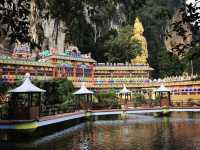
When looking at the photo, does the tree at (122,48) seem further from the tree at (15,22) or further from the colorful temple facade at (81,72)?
the tree at (15,22)

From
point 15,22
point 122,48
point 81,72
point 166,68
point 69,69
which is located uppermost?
point 122,48

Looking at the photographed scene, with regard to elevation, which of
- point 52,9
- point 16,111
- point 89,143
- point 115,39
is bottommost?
point 89,143

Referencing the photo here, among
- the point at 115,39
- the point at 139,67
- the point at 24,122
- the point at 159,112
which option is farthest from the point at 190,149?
the point at 115,39

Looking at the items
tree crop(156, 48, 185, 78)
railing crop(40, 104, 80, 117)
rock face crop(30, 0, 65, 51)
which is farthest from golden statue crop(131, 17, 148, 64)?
railing crop(40, 104, 80, 117)

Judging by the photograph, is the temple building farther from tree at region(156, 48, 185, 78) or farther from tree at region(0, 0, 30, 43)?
tree at region(0, 0, 30, 43)

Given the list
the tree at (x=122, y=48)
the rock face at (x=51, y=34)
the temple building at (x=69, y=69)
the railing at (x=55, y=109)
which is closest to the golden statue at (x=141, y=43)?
the tree at (x=122, y=48)

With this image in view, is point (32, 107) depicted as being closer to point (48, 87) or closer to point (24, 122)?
point (24, 122)

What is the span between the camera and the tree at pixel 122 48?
190ft

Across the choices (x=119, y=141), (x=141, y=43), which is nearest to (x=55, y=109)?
(x=119, y=141)

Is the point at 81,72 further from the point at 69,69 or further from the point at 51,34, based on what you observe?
the point at 51,34

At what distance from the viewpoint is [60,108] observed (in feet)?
92.3

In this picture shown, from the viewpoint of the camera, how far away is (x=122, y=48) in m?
58.4

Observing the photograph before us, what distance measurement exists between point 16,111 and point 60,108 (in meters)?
8.48

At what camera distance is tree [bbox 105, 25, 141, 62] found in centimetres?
5797
